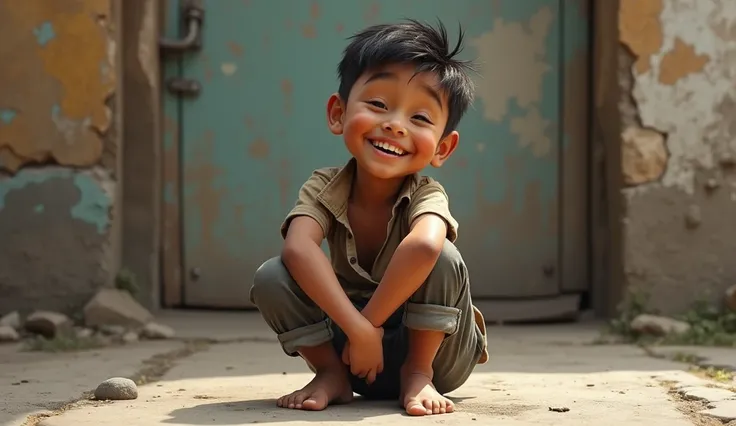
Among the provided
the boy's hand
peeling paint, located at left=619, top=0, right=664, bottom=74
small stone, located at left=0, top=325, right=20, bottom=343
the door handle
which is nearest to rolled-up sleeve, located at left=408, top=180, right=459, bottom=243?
the boy's hand

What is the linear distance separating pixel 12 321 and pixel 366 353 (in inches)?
79.4

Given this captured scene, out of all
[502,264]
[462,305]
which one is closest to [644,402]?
[462,305]

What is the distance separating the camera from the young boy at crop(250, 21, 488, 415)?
1.97 metres

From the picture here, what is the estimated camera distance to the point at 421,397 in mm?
1975

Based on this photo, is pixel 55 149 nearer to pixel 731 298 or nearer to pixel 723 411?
pixel 731 298

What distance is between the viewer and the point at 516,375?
106 inches

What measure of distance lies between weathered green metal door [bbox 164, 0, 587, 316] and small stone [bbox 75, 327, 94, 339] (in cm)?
64

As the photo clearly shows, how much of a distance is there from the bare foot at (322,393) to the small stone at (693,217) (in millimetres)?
2085

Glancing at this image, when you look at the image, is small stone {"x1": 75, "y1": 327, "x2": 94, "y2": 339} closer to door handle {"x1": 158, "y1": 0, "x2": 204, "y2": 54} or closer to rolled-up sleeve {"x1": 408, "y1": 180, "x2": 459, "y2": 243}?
door handle {"x1": 158, "y1": 0, "x2": 204, "y2": 54}

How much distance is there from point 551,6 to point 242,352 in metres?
1.87

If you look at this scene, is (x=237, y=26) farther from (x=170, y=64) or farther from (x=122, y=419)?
(x=122, y=419)

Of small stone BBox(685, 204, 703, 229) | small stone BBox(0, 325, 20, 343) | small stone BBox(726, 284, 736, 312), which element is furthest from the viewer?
small stone BBox(685, 204, 703, 229)

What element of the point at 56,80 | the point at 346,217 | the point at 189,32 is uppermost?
the point at 189,32

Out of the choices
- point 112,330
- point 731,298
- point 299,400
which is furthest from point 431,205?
point 731,298
